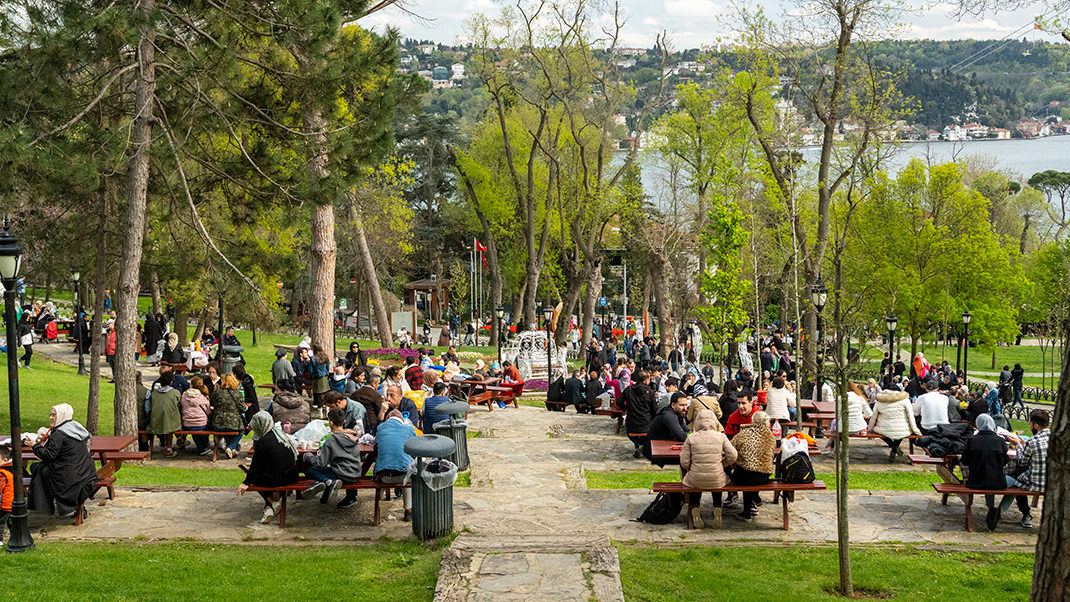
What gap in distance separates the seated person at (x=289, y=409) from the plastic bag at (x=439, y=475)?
3508 mm

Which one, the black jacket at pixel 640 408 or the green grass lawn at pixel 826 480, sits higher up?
the black jacket at pixel 640 408

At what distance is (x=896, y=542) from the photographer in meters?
10.0

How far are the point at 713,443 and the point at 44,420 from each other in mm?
12296

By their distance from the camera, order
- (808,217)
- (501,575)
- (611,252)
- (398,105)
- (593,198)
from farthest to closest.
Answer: (611,252)
(593,198)
(808,217)
(398,105)
(501,575)

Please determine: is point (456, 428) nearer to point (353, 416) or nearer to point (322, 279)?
point (353, 416)

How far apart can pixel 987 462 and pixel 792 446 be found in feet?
6.73

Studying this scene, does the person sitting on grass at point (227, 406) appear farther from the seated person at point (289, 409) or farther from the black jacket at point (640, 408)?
the black jacket at point (640, 408)

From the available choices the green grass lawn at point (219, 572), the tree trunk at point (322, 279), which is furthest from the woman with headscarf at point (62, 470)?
the tree trunk at point (322, 279)

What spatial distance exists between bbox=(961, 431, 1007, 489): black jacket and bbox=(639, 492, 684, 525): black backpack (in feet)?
10.6

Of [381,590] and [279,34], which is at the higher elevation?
[279,34]

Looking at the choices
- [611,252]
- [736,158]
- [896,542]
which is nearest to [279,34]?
[896,542]

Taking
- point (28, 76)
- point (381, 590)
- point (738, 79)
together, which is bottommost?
point (381, 590)

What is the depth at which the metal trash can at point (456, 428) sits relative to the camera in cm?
1302

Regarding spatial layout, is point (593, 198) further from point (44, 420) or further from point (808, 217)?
point (44, 420)
